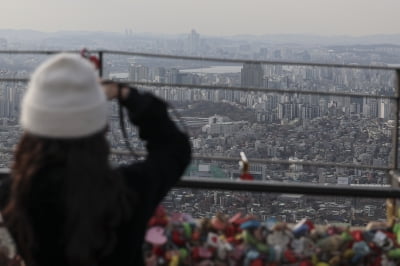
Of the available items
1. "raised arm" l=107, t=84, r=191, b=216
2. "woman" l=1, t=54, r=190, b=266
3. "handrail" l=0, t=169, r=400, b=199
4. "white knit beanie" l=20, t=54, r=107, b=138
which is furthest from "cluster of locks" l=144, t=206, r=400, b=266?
"white knit beanie" l=20, t=54, r=107, b=138

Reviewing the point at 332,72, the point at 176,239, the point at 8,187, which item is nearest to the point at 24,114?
the point at 8,187

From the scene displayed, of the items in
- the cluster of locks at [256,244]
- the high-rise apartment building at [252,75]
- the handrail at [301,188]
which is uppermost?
the high-rise apartment building at [252,75]

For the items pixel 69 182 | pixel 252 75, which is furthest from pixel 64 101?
pixel 252 75

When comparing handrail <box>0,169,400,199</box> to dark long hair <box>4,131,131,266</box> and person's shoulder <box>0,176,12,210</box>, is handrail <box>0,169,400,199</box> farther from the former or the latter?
dark long hair <box>4,131,131,266</box>

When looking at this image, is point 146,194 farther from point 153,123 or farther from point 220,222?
point 220,222

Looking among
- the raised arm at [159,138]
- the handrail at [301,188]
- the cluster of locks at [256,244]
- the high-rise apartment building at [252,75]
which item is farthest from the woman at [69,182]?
the high-rise apartment building at [252,75]

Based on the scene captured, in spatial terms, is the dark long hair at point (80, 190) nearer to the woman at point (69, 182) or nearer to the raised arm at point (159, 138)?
the woman at point (69, 182)
